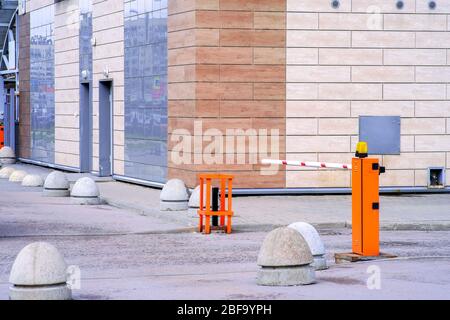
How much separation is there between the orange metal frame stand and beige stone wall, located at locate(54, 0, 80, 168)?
2085 centimetres

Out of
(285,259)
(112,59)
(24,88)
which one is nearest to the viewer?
(285,259)

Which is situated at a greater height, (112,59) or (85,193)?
(112,59)

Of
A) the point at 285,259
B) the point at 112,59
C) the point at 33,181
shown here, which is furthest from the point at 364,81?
the point at 285,259

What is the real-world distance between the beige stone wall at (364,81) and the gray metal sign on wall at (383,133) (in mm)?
137

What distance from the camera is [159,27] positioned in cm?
2650

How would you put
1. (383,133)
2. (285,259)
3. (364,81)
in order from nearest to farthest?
(285,259) < (364,81) < (383,133)

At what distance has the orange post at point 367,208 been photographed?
46.3ft

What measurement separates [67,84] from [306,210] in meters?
16.2

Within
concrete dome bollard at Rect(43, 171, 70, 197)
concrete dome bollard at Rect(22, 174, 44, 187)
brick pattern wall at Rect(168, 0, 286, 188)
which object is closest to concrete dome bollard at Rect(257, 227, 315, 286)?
brick pattern wall at Rect(168, 0, 286, 188)

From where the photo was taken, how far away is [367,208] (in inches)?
556

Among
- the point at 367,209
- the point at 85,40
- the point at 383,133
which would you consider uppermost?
the point at 85,40

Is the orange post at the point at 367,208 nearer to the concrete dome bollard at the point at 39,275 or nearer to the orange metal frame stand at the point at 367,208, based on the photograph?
the orange metal frame stand at the point at 367,208

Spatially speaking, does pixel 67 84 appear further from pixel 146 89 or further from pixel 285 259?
pixel 285 259
